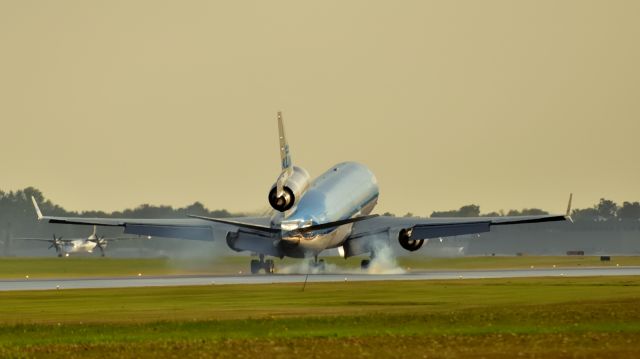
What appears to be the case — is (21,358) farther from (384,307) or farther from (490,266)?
(490,266)

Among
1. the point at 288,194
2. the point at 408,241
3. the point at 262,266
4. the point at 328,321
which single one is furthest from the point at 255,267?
the point at 328,321

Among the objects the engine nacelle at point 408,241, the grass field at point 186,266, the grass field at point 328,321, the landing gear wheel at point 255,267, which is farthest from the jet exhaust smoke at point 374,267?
the grass field at point 328,321

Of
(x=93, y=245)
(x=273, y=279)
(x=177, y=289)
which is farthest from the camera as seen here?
(x=93, y=245)

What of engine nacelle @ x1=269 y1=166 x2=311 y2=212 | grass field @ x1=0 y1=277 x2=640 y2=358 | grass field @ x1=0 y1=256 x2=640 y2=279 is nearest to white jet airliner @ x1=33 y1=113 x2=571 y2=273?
engine nacelle @ x1=269 y1=166 x2=311 y2=212

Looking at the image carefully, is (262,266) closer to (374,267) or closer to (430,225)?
(374,267)

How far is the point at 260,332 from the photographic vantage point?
142 ft

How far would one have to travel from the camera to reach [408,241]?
344ft

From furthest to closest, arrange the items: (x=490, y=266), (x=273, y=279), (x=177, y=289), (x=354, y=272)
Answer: (x=490, y=266), (x=354, y=272), (x=273, y=279), (x=177, y=289)

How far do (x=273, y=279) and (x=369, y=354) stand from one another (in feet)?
161

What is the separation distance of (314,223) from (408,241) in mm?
10348

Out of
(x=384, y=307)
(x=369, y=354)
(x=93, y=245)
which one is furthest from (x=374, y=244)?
(x=93, y=245)

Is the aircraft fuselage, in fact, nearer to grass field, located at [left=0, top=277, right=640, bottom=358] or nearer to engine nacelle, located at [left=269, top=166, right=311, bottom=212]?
engine nacelle, located at [left=269, top=166, right=311, bottom=212]

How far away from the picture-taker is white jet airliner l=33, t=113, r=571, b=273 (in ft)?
311

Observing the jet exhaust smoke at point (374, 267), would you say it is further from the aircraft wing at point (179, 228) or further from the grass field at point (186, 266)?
the aircraft wing at point (179, 228)
